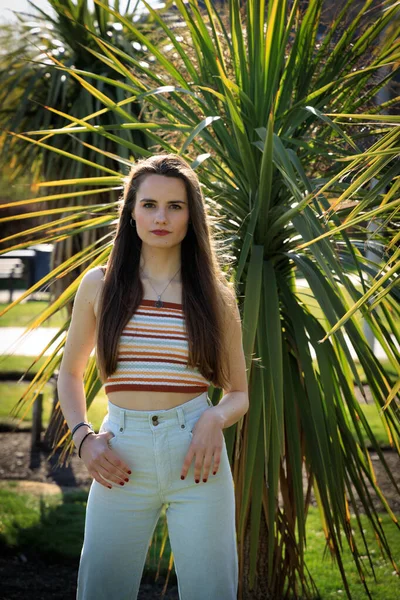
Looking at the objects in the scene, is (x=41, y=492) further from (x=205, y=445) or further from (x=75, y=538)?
(x=205, y=445)

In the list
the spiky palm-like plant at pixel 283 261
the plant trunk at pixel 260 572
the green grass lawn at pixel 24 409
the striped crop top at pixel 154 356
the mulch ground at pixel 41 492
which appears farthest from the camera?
the green grass lawn at pixel 24 409

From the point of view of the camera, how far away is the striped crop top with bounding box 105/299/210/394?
6.38 ft

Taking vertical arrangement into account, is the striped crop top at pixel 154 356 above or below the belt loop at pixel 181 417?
above

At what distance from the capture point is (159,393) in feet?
6.30

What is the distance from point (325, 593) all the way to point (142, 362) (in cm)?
225

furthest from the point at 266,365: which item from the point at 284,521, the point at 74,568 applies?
the point at 74,568

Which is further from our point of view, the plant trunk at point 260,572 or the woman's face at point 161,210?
the plant trunk at point 260,572

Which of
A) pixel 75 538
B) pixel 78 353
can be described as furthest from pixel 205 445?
pixel 75 538

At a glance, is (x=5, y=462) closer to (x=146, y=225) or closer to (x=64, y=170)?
(x=64, y=170)

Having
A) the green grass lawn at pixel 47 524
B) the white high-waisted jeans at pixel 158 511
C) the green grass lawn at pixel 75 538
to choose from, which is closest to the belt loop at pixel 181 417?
the white high-waisted jeans at pixel 158 511

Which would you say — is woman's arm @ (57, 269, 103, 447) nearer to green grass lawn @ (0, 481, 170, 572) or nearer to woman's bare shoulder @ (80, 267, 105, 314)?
woman's bare shoulder @ (80, 267, 105, 314)

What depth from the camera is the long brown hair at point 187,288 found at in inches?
78.2

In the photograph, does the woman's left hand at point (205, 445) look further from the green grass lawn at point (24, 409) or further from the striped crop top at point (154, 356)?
the green grass lawn at point (24, 409)

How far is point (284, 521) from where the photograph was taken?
290 cm
